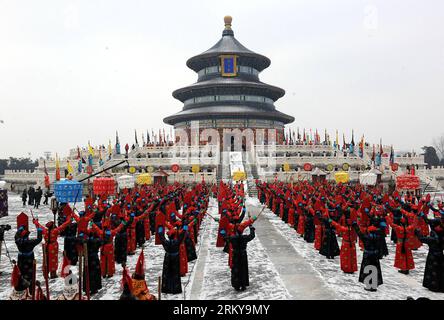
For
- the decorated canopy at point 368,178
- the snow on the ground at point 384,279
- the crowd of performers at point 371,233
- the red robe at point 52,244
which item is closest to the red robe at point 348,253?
the crowd of performers at point 371,233

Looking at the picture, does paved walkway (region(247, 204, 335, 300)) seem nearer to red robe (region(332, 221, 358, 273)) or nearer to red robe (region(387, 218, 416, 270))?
red robe (region(332, 221, 358, 273))

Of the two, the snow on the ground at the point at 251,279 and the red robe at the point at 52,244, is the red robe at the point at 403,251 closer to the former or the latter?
the snow on the ground at the point at 251,279

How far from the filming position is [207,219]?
21.1 metres

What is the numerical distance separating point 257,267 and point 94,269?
14.5 ft

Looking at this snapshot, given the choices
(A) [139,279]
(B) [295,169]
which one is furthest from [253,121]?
(A) [139,279]

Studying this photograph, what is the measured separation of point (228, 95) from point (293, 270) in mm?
44482

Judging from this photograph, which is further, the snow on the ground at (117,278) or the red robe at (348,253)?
the red robe at (348,253)

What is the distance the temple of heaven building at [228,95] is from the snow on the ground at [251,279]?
37.6 meters

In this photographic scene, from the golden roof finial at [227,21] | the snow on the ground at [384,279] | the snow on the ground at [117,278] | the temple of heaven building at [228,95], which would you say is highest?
the golden roof finial at [227,21]

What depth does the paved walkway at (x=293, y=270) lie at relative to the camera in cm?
837

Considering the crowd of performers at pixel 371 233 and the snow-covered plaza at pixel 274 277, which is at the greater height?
the crowd of performers at pixel 371 233

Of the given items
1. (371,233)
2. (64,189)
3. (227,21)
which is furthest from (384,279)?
(227,21)
